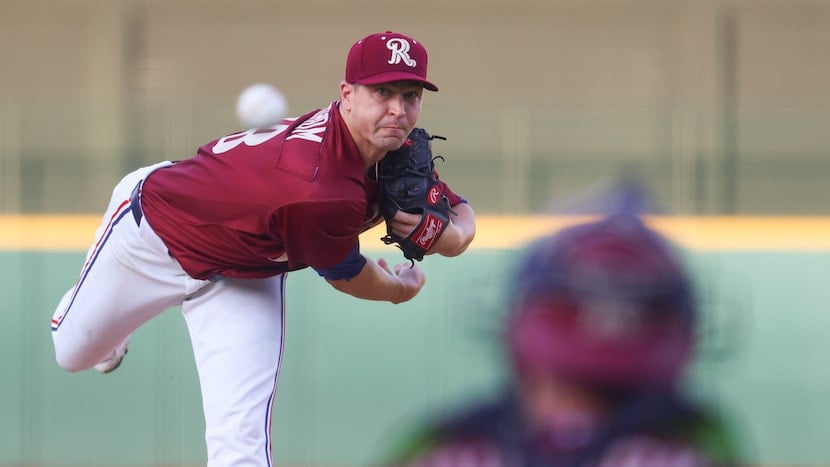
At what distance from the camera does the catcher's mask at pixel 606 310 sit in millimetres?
1321

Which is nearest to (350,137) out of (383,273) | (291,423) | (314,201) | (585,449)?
Result: (314,201)

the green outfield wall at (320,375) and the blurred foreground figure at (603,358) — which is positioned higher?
the blurred foreground figure at (603,358)

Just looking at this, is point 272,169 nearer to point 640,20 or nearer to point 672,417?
point 672,417

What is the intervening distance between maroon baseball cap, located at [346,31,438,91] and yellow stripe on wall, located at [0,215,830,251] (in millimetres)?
3579

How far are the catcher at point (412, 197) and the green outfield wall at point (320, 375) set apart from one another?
3735 mm

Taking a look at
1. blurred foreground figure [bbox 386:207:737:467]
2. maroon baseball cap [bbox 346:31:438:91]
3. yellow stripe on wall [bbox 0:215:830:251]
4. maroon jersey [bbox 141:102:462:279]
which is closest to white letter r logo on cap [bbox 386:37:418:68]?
maroon baseball cap [bbox 346:31:438:91]

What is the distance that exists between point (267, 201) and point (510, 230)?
3.66 meters

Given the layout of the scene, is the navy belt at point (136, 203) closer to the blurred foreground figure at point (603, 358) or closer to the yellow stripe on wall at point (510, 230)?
the blurred foreground figure at point (603, 358)

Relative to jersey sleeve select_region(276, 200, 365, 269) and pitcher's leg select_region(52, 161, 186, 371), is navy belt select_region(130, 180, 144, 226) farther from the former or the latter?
jersey sleeve select_region(276, 200, 365, 269)

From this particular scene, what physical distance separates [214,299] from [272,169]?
599 mm

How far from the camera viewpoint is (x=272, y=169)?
388 centimetres

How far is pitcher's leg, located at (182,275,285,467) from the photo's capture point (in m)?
4.05

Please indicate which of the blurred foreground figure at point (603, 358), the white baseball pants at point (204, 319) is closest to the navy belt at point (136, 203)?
the white baseball pants at point (204, 319)

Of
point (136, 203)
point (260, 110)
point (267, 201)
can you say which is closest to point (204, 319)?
point (136, 203)
